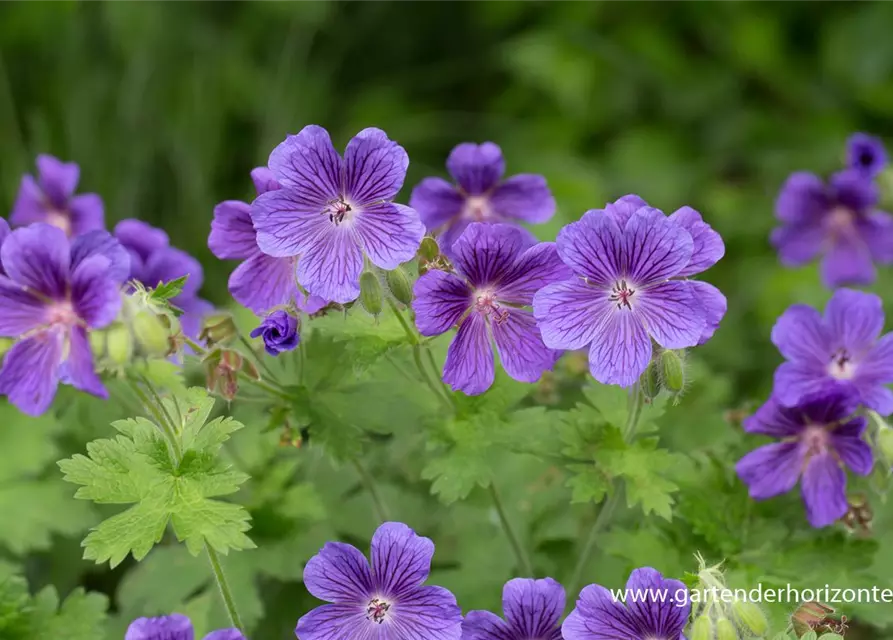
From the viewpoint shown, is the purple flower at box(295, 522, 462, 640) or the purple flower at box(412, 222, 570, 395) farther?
the purple flower at box(412, 222, 570, 395)

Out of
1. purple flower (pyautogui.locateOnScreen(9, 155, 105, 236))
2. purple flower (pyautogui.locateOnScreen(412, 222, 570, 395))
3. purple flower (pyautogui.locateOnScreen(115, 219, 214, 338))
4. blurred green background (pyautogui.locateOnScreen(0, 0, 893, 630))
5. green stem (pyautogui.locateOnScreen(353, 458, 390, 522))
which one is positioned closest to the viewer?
purple flower (pyautogui.locateOnScreen(412, 222, 570, 395))

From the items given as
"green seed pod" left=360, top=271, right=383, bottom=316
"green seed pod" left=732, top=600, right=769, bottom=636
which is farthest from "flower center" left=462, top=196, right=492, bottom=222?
"green seed pod" left=732, top=600, right=769, bottom=636

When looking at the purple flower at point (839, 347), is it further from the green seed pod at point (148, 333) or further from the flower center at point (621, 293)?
the green seed pod at point (148, 333)

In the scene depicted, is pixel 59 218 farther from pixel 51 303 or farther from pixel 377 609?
pixel 377 609

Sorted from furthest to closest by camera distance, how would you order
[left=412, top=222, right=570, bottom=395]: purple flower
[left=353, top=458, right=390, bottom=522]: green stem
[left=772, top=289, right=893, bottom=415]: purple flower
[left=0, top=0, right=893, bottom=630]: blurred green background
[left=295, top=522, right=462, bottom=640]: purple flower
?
[left=0, top=0, right=893, bottom=630]: blurred green background
[left=353, top=458, right=390, bottom=522]: green stem
[left=772, top=289, right=893, bottom=415]: purple flower
[left=412, top=222, right=570, bottom=395]: purple flower
[left=295, top=522, right=462, bottom=640]: purple flower

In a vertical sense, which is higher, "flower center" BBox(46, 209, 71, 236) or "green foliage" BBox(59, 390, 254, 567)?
"flower center" BBox(46, 209, 71, 236)

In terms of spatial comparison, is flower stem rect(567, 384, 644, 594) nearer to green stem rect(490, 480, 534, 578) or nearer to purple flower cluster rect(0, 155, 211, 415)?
green stem rect(490, 480, 534, 578)
